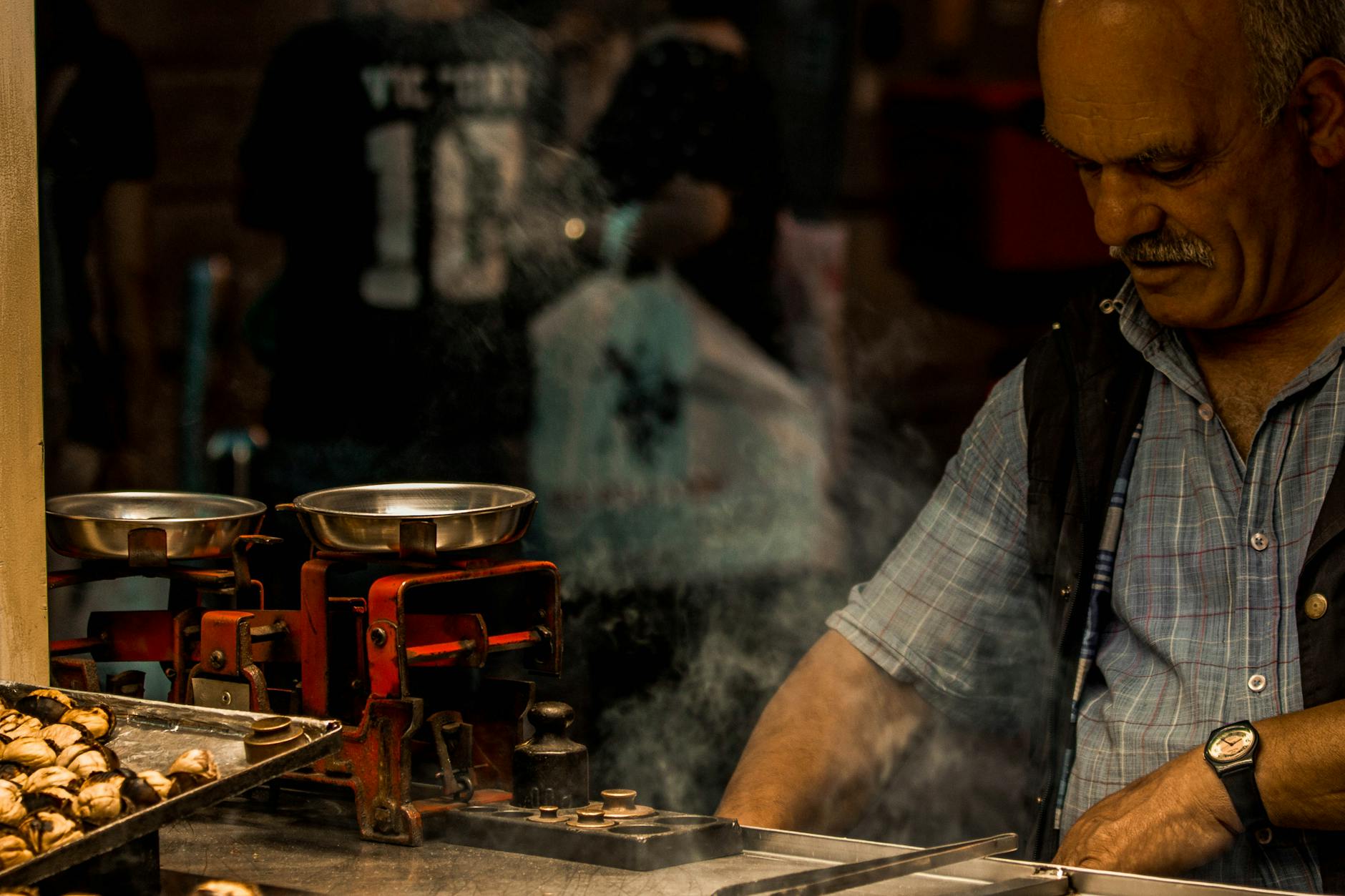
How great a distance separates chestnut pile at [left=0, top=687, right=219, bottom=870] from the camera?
1489 millimetres

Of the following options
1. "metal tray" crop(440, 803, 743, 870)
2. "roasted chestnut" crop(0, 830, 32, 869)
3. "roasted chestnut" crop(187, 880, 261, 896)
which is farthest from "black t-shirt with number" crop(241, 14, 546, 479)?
"roasted chestnut" crop(0, 830, 32, 869)

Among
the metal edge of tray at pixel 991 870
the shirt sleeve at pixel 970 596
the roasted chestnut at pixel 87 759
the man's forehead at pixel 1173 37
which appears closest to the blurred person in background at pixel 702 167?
the shirt sleeve at pixel 970 596

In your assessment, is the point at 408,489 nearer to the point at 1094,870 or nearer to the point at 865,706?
the point at 865,706

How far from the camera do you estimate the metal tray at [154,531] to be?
2049mm

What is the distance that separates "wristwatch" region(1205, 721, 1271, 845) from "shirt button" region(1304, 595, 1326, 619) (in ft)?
0.65

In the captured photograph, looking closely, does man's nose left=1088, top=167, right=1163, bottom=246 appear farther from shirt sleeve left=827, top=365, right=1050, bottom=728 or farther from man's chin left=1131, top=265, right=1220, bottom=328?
shirt sleeve left=827, top=365, right=1050, bottom=728

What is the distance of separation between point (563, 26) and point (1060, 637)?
2.32 metres

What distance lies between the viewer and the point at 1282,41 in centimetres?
208

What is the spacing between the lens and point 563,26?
12.7 ft

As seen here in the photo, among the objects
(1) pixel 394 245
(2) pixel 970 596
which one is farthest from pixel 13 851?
(1) pixel 394 245

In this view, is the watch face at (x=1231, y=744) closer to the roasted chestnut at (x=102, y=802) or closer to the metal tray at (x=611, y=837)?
the metal tray at (x=611, y=837)

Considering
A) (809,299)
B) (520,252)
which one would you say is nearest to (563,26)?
(520,252)

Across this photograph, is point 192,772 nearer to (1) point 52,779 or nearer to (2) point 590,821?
(1) point 52,779

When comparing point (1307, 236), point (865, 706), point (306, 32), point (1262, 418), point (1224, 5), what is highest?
point (306, 32)
